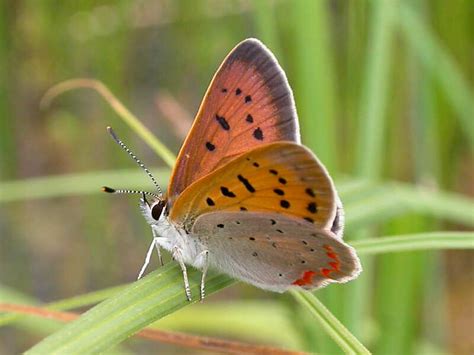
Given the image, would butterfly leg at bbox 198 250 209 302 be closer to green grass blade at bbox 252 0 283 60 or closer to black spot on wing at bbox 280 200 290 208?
black spot on wing at bbox 280 200 290 208

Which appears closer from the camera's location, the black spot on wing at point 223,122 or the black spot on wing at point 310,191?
the black spot on wing at point 310,191

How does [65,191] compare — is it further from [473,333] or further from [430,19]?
[473,333]

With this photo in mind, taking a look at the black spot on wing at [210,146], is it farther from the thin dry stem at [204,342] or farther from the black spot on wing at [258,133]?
the thin dry stem at [204,342]

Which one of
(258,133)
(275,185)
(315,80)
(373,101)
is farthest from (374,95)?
(275,185)

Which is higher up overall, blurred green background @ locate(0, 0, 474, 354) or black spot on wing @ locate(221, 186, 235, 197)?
black spot on wing @ locate(221, 186, 235, 197)

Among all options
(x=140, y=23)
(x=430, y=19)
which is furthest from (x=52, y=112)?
(x=430, y=19)

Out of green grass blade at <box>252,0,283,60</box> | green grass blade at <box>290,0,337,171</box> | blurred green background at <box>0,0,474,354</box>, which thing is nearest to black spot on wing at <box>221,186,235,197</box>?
blurred green background at <box>0,0,474,354</box>

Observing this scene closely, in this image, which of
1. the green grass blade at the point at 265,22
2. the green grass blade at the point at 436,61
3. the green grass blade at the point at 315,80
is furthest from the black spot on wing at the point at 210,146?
→ the green grass blade at the point at 436,61
